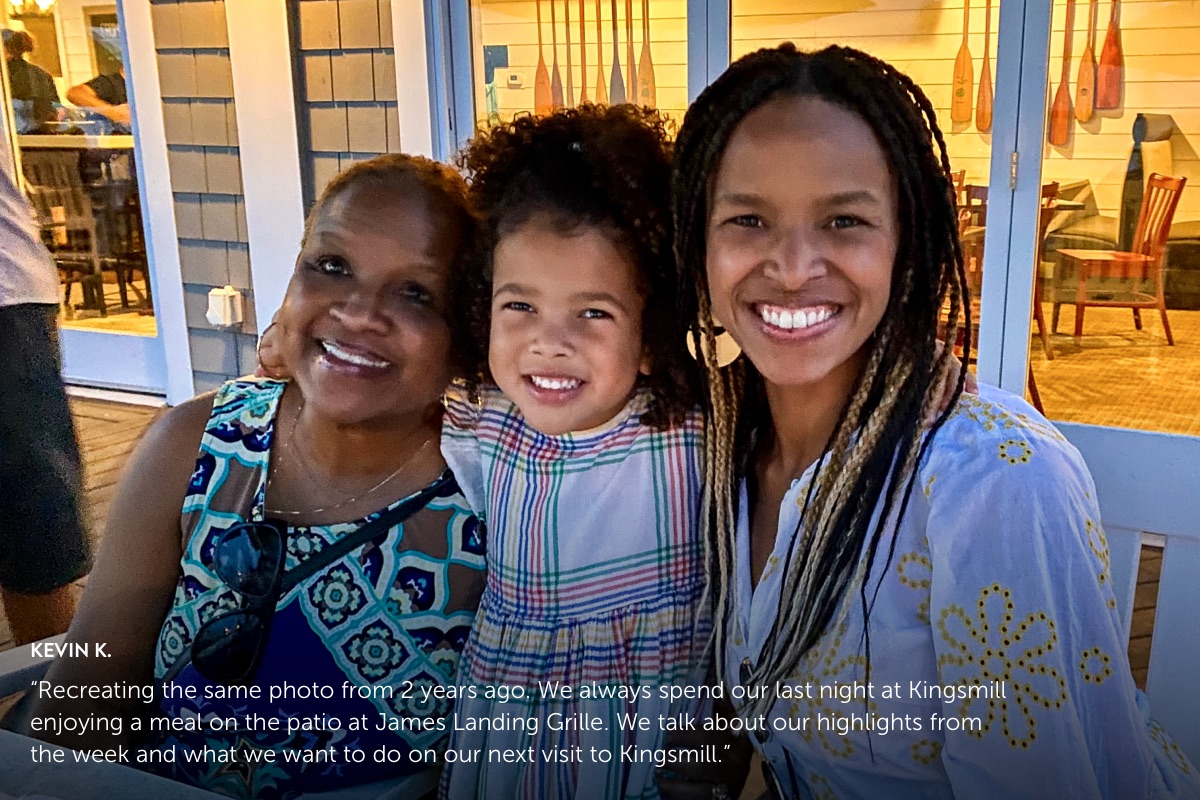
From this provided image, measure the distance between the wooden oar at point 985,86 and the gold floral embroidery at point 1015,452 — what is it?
7.60ft

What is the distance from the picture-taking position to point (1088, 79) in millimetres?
3133

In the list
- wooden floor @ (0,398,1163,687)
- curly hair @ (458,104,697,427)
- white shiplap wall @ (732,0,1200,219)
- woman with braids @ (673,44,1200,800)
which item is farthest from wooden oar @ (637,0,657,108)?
woman with braids @ (673,44,1200,800)

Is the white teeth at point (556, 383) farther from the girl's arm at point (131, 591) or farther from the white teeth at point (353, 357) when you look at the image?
the girl's arm at point (131, 591)

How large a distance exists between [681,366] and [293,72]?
332 cm

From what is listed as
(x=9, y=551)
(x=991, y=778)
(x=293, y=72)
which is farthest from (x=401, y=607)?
(x=293, y=72)

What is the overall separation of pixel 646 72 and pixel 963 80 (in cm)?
117

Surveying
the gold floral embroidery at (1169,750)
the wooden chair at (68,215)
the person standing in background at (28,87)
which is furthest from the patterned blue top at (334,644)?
the person standing in background at (28,87)

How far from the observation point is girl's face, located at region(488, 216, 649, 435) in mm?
1410

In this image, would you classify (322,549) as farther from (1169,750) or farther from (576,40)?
(576,40)

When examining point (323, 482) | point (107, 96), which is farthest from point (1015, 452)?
point (107, 96)

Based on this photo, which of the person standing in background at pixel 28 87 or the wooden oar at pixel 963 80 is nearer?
the wooden oar at pixel 963 80

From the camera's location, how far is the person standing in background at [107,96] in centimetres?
478

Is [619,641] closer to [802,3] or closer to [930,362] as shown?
[930,362]

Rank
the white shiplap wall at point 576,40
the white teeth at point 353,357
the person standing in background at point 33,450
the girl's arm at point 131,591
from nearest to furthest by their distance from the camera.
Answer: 1. the white teeth at point 353,357
2. the girl's arm at point 131,591
3. the person standing in background at point 33,450
4. the white shiplap wall at point 576,40
